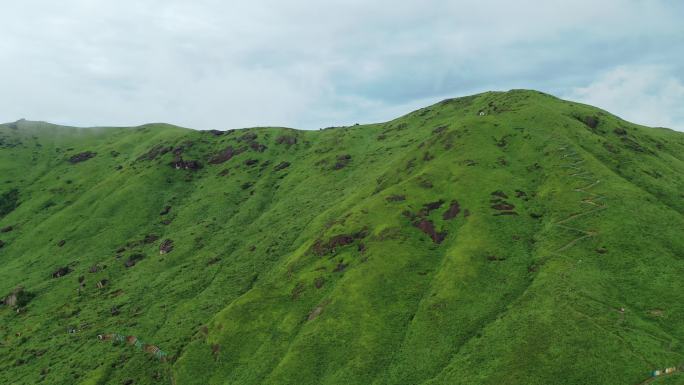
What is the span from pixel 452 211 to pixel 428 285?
34400mm

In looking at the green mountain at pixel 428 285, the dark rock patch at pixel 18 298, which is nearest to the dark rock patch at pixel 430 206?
the green mountain at pixel 428 285

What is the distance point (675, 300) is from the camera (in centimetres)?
8662

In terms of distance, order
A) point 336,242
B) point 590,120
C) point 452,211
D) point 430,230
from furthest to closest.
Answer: point 590,120, point 336,242, point 452,211, point 430,230

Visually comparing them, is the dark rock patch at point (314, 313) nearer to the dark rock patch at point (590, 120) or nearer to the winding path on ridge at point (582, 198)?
the winding path on ridge at point (582, 198)

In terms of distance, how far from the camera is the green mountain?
8600 centimetres

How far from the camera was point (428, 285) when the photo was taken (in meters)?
113

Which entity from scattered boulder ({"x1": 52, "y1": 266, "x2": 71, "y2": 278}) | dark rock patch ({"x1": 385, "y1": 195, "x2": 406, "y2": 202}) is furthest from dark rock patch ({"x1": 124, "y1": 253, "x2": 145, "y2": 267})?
dark rock patch ({"x1": 385, "y1": 195, "x2": 406, "y2": 202})

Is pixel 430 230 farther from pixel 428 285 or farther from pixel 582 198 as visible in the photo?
pixel 582 198

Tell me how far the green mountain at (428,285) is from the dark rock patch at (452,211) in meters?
0.71

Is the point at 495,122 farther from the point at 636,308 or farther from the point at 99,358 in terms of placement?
the point at 99,358

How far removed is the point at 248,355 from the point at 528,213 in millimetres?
90303

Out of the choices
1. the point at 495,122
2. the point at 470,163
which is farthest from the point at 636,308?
the point at 495,122

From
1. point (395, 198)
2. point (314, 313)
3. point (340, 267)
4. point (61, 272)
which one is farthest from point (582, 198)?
point (61, 272)

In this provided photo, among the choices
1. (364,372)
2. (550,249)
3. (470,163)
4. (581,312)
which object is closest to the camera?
(581,312)
